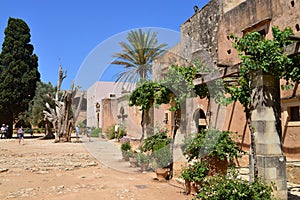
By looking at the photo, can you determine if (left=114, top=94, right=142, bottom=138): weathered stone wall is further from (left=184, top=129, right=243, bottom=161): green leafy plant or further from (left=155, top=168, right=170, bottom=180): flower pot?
(left=184, top=129, right=243, bottom=161): green leafy plant

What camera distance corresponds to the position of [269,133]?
174 inches

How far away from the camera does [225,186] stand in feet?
12.4

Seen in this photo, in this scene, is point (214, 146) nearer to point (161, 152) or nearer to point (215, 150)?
point (215, 150)

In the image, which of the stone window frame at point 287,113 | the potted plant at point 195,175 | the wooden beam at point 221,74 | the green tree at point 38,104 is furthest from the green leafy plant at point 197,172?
the green tree at point 38,104

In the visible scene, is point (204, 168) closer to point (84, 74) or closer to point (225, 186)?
point (225, 186)

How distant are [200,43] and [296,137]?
6077 mm

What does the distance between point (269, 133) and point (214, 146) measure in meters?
1.10

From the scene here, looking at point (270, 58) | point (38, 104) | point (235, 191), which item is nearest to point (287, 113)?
point (270, 58)

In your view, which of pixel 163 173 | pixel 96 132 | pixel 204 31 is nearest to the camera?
pixel 163 173

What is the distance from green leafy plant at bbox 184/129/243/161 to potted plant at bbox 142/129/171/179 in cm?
152

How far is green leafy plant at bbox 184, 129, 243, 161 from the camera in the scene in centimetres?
517

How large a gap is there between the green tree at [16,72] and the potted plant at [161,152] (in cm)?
2050

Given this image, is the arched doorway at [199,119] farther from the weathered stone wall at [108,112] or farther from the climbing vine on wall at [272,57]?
the weathered stone wall at [108,112]

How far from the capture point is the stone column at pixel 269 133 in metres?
4.34
